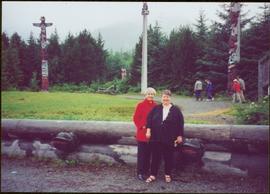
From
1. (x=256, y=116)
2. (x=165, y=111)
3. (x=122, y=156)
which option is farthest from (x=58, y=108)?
(x=256, y=116)

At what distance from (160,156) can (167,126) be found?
1.77 ft

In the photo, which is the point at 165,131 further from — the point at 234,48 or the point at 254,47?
the point at 254,47

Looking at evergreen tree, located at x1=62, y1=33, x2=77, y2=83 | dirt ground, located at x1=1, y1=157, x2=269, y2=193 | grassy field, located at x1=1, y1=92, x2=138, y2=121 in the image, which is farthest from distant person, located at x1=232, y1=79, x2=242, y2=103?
dirt ground, located at x1=1, y1=157, x2=269, y2=193

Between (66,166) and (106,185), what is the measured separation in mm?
1221

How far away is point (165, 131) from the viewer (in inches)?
209

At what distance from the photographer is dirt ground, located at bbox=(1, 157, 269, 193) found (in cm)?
494

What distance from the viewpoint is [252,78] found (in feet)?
54.5

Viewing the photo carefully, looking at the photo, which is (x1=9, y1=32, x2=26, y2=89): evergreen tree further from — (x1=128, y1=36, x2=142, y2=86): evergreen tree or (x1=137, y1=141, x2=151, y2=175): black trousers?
(x1=128, y1=36, x2=142, y2=86): evergreen tree

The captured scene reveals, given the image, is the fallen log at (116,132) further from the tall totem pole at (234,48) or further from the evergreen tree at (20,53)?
the tall totem pole at (234,48)

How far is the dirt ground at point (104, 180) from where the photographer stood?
4.94m

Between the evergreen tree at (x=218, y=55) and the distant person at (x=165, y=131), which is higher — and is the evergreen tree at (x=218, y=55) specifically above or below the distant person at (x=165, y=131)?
above

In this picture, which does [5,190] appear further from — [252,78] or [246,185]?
[252,78]

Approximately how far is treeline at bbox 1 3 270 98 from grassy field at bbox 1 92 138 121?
1.88ft

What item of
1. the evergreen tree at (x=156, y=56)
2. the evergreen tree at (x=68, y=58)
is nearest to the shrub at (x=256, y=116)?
the evergreen tree at (x=68, y=58)
